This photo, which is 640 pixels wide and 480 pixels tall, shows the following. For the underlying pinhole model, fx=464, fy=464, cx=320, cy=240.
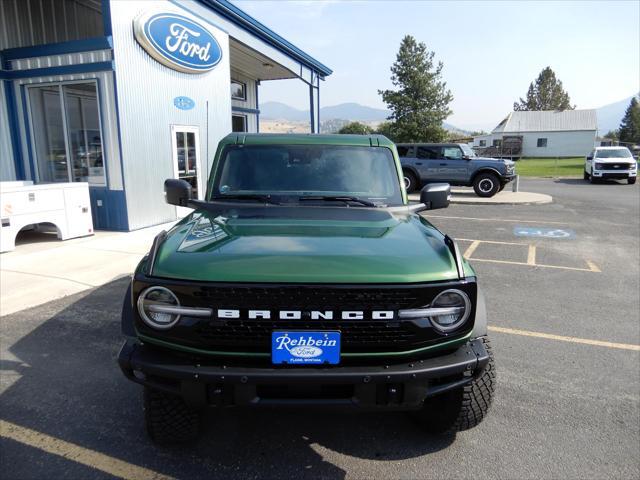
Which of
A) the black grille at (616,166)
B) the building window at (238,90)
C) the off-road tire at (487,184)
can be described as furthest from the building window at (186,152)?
the black grille at (616,166)

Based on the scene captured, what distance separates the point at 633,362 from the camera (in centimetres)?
398

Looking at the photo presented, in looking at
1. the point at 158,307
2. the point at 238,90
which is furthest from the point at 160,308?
the point at 238,90

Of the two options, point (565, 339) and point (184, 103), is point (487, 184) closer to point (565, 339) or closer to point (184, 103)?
point (184, 103)

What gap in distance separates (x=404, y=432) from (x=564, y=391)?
1399 mm

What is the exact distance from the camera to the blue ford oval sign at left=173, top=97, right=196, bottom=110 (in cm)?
1094

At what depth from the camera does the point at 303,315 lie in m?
2.19

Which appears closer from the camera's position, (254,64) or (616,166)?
(254,64)

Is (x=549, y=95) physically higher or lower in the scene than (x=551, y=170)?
higher

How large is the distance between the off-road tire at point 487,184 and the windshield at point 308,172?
46.6 ft

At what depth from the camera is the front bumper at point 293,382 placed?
7.01 feet

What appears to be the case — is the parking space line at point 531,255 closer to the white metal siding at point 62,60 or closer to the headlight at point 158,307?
the headlight at point 158,307

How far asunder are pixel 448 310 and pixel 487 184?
51.8 ft

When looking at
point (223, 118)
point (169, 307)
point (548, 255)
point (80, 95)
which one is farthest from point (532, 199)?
point (169, 307)

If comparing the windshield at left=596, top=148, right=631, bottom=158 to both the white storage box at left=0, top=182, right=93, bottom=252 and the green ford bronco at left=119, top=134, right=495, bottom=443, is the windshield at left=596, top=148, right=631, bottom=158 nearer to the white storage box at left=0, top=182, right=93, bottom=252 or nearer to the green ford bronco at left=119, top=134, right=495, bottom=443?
the white storage box at left=0, top=182, right=93, bottom=252
